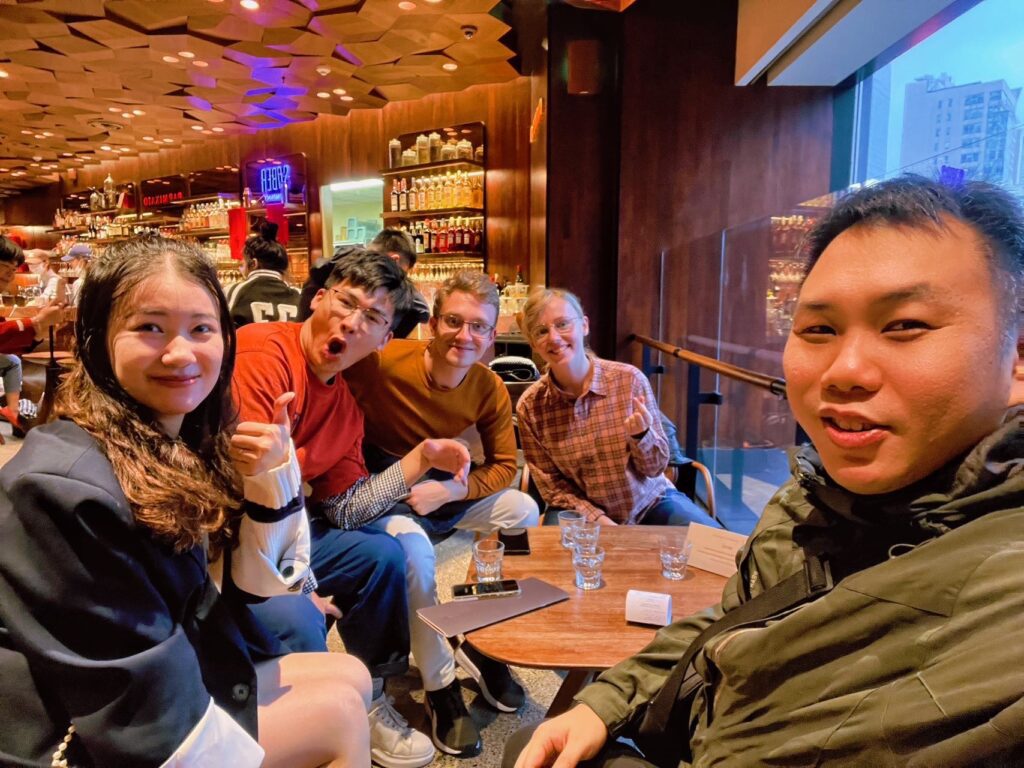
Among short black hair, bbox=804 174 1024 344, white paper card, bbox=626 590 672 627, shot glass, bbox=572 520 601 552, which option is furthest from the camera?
shot glass, bbox=572 520 601 552

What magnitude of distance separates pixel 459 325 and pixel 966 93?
2.36 metres

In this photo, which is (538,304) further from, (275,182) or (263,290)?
(275,182)

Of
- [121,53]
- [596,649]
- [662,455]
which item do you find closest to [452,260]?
[121,53]

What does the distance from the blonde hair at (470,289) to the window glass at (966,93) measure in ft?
4.66

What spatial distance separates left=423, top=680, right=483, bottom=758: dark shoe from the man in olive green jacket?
1171 millimetres

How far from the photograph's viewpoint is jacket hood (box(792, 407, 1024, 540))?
1.98 ft

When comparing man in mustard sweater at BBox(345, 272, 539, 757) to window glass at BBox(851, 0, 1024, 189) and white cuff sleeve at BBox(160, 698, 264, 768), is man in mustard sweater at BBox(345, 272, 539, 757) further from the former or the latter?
window glass at BBox(851, 0, 1024, 189)

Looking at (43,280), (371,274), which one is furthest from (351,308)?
(43,280)

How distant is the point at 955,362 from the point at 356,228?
299 inches

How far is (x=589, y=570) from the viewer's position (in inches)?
57.2

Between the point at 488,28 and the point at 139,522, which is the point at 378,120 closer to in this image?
the point at 488,28

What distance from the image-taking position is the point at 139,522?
93 cm

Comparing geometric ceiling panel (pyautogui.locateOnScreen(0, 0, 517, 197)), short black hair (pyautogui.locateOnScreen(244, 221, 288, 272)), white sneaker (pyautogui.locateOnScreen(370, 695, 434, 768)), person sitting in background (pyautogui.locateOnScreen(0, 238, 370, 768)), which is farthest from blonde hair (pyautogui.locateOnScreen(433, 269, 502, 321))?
geometric ceiling panel (pyautogui.locateOnScreen(0, 0, 517, 197))

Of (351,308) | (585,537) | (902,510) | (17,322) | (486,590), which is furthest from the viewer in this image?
(17,322)
